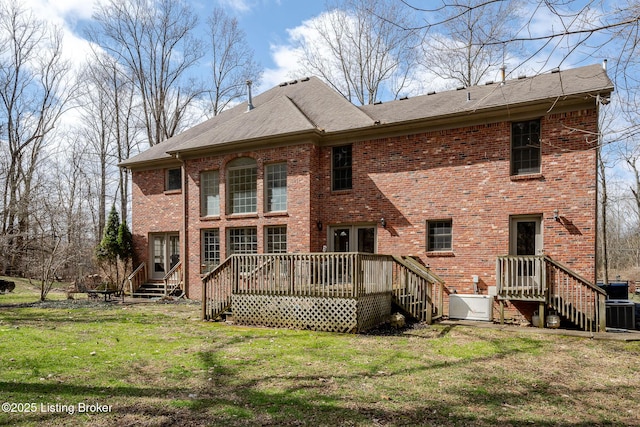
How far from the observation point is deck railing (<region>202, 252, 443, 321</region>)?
992 centimetres

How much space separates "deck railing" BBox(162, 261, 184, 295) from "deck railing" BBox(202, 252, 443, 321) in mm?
5875

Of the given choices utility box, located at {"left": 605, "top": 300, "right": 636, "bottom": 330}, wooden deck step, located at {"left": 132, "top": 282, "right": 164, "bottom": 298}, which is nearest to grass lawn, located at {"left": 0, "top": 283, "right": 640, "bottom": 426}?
utility box, located at {"left": 605, "top": 300, "right": 636, "bottom": 330}

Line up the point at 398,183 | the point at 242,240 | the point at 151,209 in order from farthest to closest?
the point at 151,209 → the point at 242,240 → the point at 398,183

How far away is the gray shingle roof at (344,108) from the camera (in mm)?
12027

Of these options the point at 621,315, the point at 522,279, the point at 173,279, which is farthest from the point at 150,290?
the point at 621,315

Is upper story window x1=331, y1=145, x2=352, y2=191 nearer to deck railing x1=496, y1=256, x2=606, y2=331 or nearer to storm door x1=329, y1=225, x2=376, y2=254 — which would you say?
storm door x1=329, y1=225, x2=376, y2=254

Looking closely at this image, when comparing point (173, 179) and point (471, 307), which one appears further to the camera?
point (173, 179)

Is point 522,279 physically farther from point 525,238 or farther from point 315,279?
point 315,279

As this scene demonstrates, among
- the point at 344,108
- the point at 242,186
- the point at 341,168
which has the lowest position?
the point at 242,186

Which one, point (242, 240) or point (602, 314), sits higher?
point (242, 240)

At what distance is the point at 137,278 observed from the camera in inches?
720

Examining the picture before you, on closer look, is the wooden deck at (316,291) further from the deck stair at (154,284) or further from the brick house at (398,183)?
the deck stair at (154,284)

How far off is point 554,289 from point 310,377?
25.2ft

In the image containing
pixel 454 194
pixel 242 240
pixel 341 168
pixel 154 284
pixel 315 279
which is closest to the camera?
pixel 315 279
